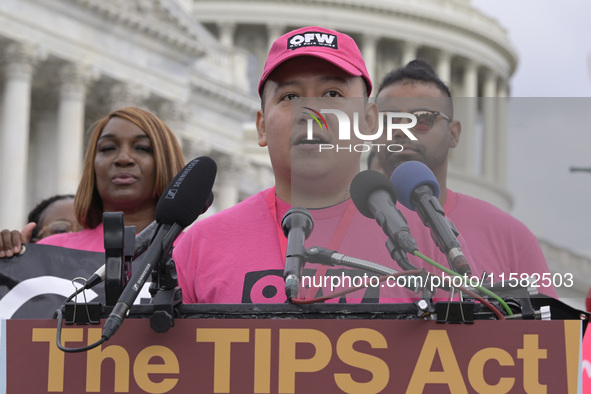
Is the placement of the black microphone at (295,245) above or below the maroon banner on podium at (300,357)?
above

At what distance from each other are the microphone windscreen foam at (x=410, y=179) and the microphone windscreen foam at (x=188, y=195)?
0.48m

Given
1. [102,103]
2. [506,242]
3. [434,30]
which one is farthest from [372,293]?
[434,30]

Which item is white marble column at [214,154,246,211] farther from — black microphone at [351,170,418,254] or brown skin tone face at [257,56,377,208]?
black microphone at [351,170,418,254]

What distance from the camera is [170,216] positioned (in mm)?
2562

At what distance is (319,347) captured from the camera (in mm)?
2432

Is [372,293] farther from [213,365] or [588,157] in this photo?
[588,157]

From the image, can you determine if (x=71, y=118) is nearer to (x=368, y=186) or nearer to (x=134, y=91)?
(x=134, y=91)

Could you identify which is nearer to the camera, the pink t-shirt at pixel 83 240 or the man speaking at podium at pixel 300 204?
the man speaking at podium at pixel 300 204

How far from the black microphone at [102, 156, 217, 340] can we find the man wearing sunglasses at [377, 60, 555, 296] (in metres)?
0.46

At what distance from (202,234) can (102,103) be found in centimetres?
3276

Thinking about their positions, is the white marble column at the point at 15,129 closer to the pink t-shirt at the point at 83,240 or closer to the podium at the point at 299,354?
the pink t-shirt at the point at 83,240

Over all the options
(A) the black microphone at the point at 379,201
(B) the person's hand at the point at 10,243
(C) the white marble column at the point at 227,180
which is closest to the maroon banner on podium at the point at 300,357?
(A) the black microphone at the point at 379,201

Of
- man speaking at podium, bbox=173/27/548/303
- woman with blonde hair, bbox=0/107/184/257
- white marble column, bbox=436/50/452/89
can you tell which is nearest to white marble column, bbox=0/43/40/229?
woman with blonde hair, bbox=0/107/184/257

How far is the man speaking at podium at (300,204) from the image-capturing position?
2.54 m
